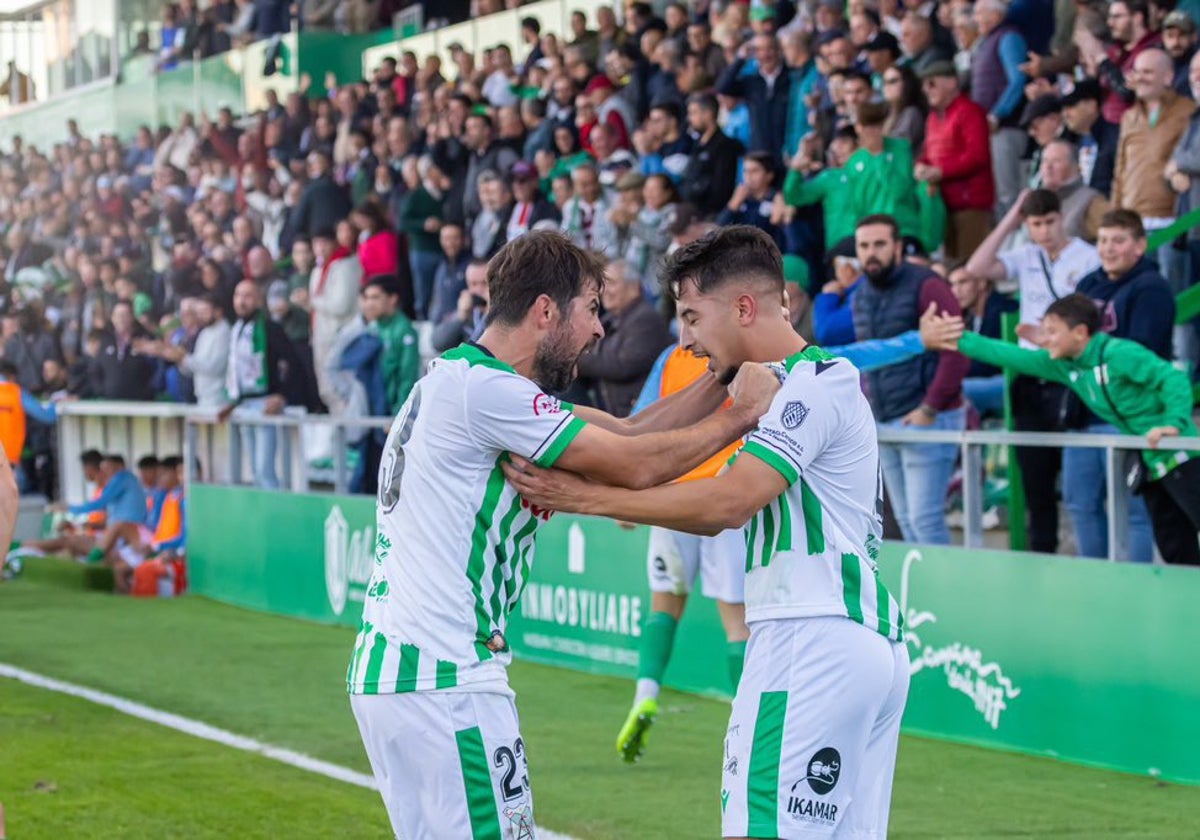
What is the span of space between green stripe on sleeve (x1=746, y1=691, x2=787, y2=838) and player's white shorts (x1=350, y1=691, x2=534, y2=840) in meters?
0.50

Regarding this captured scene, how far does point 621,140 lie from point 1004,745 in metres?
7.19

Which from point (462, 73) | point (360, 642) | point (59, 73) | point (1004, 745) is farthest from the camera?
point (59, 73)

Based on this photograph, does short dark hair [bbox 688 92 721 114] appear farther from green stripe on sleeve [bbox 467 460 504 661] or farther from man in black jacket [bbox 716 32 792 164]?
green stripe on sleeve [bbox 467 460 504 661]

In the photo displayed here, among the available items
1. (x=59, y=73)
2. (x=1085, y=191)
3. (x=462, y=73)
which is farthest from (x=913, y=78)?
(x=59, y=73)

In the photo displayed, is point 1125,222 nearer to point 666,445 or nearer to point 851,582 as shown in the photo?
point 851,582

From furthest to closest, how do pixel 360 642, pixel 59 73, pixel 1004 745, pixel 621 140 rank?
pixel 59 73, pixel 621 140, pixel 1004 745, pixel 360 642

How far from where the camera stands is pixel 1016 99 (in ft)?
37.9

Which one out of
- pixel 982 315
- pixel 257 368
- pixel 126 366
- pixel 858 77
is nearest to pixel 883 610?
pixel 982 315

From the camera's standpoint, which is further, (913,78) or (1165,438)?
(913,78)

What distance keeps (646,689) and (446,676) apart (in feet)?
14.6

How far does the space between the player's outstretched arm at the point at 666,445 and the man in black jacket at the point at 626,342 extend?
694 centimetres

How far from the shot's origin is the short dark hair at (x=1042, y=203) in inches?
386

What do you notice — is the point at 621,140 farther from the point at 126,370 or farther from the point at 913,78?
the point at 126,370

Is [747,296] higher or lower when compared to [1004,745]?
higher
